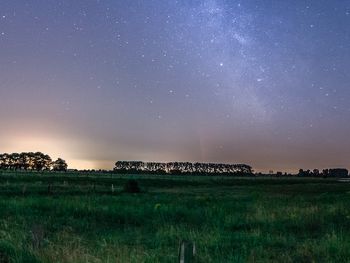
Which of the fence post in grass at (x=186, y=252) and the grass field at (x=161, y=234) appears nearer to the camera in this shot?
the fence post in grass at (x=186, y=252)

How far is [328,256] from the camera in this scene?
1197cm

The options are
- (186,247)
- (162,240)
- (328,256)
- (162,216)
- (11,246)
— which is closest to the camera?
(186,247)

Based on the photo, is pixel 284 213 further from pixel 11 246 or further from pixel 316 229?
pixel 11 246

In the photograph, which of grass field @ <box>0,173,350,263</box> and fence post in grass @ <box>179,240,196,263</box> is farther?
grass field @ <box>0,173,350,263</box>

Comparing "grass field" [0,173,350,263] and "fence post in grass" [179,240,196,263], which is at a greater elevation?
"fence post in grass" [179,240,196,263]

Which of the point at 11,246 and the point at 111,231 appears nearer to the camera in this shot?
the point at 11,246

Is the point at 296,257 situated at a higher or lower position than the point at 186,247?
lower

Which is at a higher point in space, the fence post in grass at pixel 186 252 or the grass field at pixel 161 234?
the fence post in grass at pixel 186 252

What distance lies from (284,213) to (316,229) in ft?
13.7

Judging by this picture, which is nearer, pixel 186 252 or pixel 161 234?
pixel 186 252

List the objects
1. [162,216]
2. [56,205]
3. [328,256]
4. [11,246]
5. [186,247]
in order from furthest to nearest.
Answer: [56,205]
[162,216]
[328,256]
[11,246]
[186,247]

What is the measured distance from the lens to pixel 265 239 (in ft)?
51.1

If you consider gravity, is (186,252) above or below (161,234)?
above

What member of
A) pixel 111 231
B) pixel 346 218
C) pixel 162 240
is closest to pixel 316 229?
pixel 346 218
